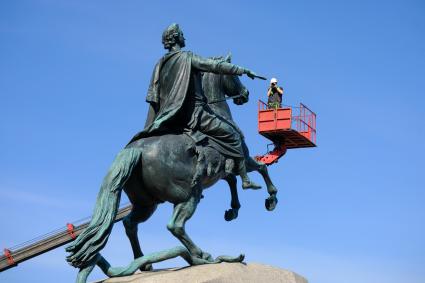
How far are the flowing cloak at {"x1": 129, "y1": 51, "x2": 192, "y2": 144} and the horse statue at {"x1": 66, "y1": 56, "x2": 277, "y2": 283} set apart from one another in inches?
6.7

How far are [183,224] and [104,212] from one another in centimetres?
105

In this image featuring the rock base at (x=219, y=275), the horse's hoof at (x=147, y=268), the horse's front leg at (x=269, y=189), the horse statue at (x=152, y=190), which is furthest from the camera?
the horse's front leg at (x=269, y=189)

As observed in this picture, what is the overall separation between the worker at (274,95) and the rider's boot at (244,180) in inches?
446

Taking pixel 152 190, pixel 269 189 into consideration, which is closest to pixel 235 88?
pixel 269 189

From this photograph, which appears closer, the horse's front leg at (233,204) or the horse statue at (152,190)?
the horse statue at (152,190)

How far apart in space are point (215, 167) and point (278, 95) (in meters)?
13.2

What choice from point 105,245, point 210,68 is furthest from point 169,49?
point 105,245

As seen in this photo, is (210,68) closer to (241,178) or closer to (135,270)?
(241,178)

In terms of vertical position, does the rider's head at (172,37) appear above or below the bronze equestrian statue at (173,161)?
above

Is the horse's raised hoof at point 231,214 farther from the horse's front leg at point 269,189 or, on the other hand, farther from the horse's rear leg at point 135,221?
the horse's rear leg at point 135,221

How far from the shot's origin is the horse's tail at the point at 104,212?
12086mm

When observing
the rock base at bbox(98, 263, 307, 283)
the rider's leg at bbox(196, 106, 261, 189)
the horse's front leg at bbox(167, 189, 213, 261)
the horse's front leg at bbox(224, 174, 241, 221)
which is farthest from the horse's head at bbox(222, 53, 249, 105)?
the rock base at bbox(98, 263, 307, 283)

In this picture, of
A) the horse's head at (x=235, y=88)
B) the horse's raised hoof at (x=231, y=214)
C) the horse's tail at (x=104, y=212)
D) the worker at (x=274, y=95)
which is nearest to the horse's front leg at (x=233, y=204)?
the horse's raised hoof at (x=231, y=214)

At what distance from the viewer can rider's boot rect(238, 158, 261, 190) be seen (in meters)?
13.4
